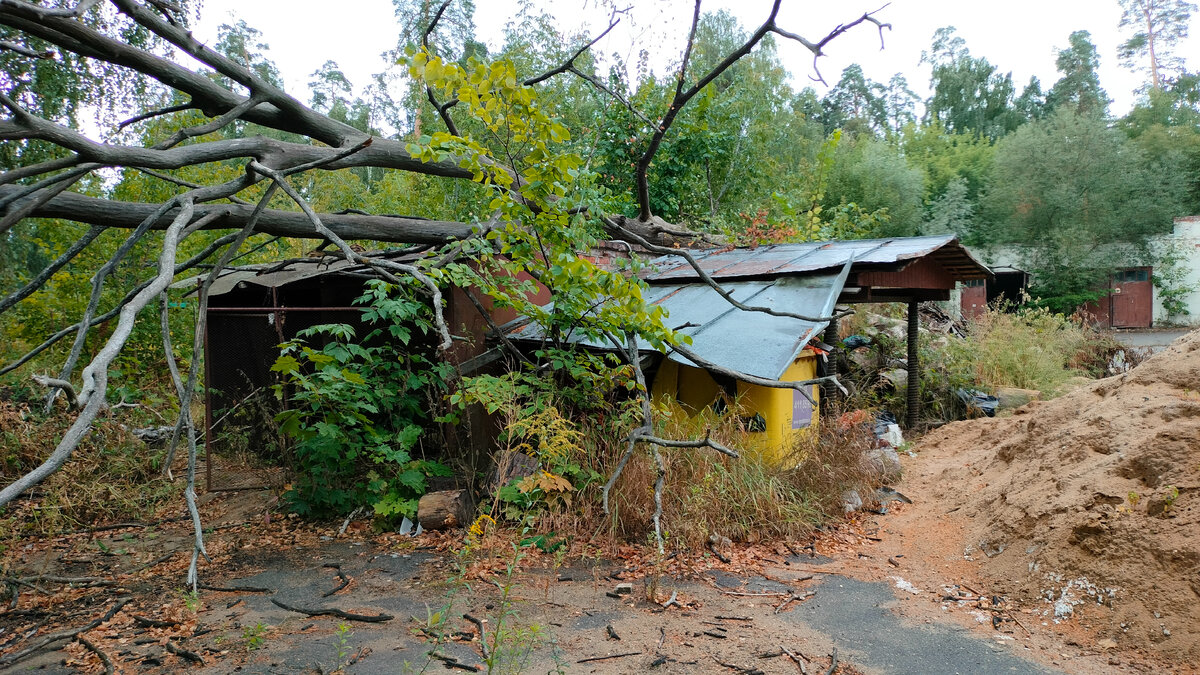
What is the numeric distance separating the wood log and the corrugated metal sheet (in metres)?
1.84

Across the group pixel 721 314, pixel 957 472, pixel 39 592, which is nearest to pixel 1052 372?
pixel 957 472

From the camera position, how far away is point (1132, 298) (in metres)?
23.2

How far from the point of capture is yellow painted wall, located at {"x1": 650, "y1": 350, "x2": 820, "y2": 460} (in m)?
6.31

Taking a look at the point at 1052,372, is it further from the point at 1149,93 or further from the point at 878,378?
the point at 1149,93

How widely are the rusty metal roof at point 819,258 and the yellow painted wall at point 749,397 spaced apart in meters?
1.00

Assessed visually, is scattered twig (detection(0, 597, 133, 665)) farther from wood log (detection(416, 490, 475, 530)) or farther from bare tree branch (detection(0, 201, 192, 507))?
wood log (detection(416, 490, 475, 530))

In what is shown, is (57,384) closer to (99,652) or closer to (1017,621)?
(99,652)

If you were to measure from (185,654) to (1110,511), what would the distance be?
5.43 metres

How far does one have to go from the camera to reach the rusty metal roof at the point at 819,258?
6.95 m

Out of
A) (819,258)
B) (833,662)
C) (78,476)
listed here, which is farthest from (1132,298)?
(78,476)

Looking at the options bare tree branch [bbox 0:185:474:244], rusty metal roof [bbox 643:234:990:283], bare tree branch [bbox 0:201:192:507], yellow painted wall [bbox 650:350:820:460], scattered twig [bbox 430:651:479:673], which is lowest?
scattered twig [bbox 430:651:479:673]

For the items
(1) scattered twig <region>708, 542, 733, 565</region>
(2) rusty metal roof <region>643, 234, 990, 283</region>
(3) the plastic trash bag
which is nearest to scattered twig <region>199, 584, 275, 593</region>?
(1) scattered twig <region>708, 542, 733, 565</region>

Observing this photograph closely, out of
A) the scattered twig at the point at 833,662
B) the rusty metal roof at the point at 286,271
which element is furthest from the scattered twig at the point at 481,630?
the rusty metal roof at the point at 286,271

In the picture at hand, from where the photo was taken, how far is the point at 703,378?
6637 mm
